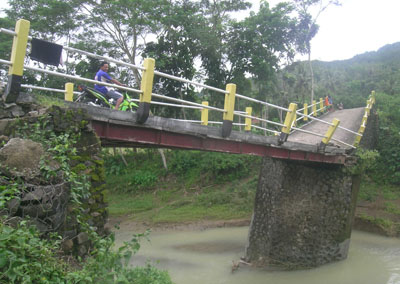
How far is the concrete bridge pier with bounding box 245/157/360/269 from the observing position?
11422 millimetres

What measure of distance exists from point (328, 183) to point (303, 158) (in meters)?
2.05

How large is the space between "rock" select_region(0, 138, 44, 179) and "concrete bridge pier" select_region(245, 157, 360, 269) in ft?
30.3

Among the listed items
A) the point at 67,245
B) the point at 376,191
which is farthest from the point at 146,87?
the point at 376,191

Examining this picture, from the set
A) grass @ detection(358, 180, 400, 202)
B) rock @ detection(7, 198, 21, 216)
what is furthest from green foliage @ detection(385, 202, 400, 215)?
rock @ detection(7, 198, 21, 216)

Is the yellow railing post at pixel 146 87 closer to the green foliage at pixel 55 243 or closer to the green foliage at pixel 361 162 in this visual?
the green foliage at pixel 55 243

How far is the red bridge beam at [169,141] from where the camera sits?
18.4 ft

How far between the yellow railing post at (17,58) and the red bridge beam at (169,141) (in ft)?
4.29

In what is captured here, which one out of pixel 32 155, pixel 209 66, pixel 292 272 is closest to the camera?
pixel 32 155

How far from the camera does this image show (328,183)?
11531 mm

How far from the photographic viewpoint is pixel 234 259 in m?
13.1

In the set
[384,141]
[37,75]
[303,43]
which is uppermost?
[303,43]

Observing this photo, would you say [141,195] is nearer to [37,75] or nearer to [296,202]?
[37,75]

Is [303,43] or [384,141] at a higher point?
[303,43]

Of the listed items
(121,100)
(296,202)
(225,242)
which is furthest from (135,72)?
(121,100)
